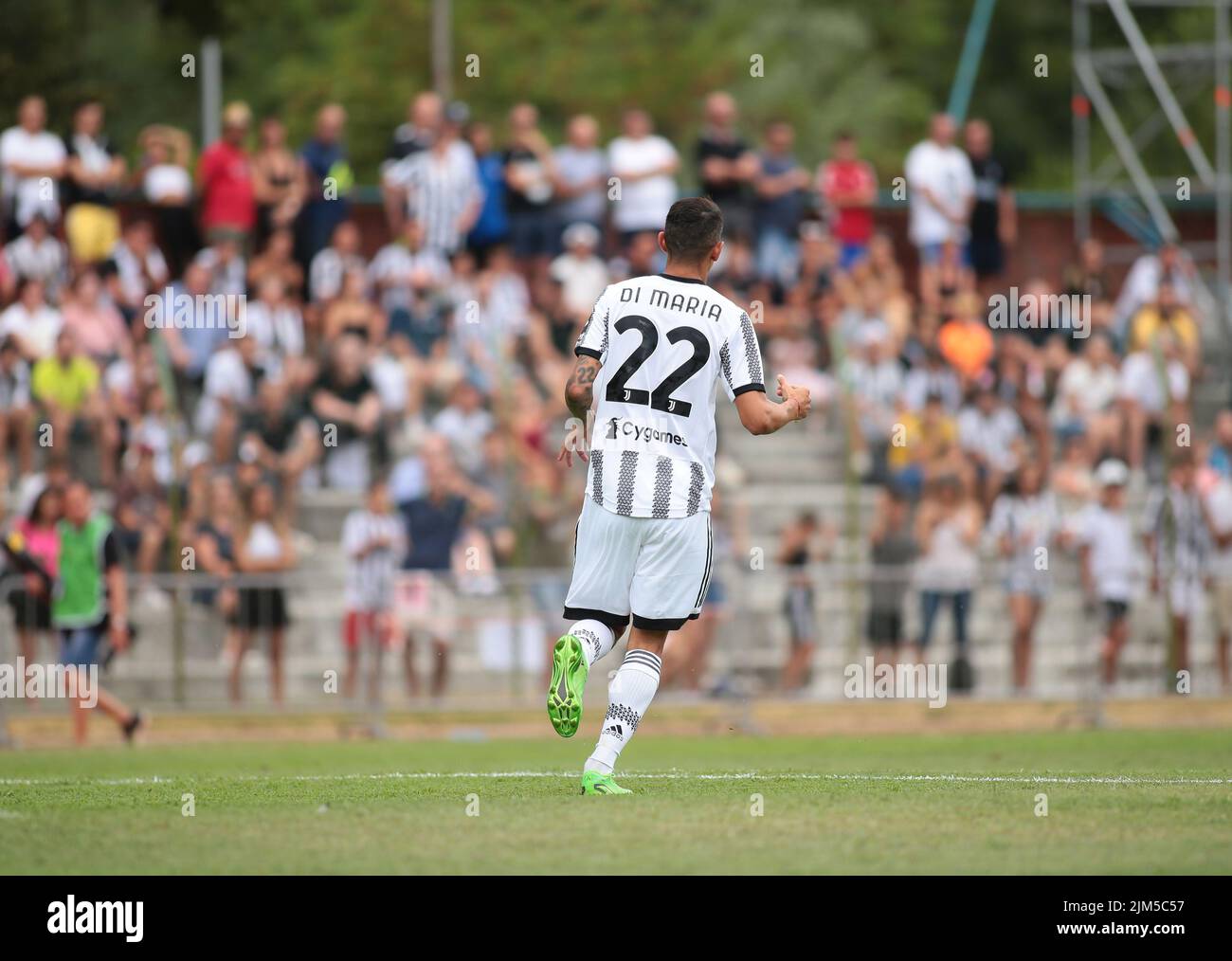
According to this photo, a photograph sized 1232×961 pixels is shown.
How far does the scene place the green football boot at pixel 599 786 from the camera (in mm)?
9148

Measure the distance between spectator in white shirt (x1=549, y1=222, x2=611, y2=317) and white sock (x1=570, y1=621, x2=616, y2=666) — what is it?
507 inches

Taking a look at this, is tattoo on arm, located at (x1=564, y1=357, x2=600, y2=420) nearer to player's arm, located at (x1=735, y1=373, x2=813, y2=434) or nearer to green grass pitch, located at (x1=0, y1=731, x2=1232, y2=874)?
player's arm, located at (x1=735, y1=373, x2=813, y2=434)

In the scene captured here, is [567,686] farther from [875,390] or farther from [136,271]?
[136,271]

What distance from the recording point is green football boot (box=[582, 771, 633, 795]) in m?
9.15

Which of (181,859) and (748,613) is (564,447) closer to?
(181,859)

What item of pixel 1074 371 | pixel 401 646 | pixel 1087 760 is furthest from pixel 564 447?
pixel 1074 371

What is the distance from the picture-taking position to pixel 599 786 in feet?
30.1

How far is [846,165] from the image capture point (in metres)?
24.2

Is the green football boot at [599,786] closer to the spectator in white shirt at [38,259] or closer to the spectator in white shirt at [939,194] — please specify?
the spectator in white shirt at [38,259]

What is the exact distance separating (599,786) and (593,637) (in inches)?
27.4

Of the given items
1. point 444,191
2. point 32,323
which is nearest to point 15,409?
point 32,323

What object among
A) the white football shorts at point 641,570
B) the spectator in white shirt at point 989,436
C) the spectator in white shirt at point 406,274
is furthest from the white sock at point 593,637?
the spectator in white shirt at point 406,274

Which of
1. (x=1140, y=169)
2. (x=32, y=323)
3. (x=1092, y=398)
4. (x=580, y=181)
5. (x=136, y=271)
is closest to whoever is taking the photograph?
(x=32, y=323)

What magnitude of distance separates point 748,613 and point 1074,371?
606 centimetres
